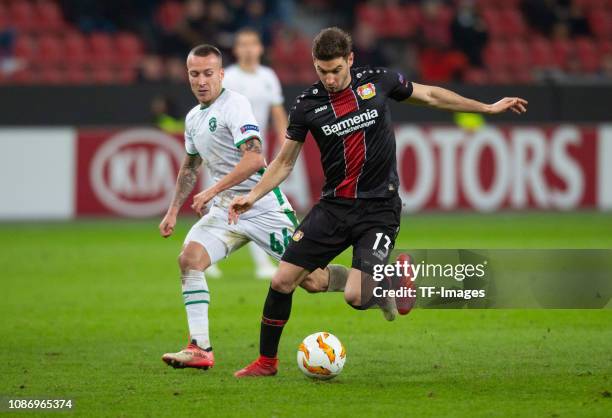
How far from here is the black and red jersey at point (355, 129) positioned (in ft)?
23.1

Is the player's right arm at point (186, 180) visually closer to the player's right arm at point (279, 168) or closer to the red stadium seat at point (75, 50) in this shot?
the player's right arm at point (279, 168)

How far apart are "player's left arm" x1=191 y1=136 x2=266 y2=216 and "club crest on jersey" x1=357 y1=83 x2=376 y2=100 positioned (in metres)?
0.82

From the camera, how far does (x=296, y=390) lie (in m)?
6.77

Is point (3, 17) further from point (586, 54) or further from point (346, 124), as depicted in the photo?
point (346, 124)

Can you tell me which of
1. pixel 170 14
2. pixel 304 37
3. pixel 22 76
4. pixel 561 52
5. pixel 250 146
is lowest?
pixel 250 146

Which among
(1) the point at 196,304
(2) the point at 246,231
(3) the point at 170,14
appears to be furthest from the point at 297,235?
(3) the point at 170,14

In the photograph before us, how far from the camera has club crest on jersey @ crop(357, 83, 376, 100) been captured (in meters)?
7.08

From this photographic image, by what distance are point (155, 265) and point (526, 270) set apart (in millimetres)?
7616

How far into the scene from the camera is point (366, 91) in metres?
7.09

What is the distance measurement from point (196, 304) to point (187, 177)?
971 millimetres

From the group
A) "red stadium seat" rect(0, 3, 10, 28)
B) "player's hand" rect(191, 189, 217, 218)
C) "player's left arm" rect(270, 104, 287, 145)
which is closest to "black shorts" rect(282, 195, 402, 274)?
"player's hand" rect(191, 189, 217, 218)

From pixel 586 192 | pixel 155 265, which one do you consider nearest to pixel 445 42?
pixel 586 192

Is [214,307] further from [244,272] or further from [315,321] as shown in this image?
[244,272]

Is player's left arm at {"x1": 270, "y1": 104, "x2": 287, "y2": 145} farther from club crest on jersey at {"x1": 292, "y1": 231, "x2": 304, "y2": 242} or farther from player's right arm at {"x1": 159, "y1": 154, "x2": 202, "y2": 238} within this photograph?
club crest on jersey at {"x1": 292, "y1": 231, "x2": 304, "y2": 242}
